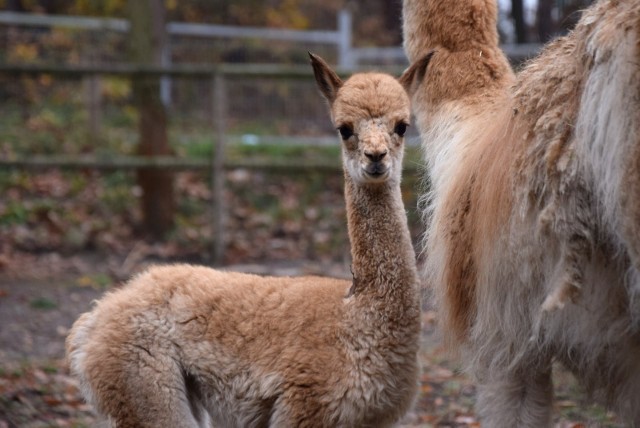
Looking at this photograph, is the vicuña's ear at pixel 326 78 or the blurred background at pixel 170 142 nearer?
the vicuña's ear at pixel 326 78

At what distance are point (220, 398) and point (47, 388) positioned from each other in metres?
2.06

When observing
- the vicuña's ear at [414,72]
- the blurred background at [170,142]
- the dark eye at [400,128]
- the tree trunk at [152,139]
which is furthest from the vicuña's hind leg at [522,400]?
the tree trunk at [152,139]

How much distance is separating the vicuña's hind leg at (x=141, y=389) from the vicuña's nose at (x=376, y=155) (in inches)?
40.9

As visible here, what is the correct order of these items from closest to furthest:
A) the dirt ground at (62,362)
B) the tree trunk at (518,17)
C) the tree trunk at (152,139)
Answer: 1. the dirt ground at (62,362)
2. the tree trunk at (518,17)
3. the tree trunk at (152,139)

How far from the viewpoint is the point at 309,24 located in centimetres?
1803

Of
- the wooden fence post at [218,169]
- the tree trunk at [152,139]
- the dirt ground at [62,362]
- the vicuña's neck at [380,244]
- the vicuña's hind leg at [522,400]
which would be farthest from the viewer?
the tree trunk at [152,139]

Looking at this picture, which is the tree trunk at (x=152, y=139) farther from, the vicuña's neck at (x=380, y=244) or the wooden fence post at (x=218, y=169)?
the vicuña's neck at (x=380, y=244)

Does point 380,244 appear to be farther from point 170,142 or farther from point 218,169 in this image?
point 170,142

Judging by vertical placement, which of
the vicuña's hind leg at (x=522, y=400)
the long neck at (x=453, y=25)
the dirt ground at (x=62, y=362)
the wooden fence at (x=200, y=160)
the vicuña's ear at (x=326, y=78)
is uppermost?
the long neck at (x=453, y=25)

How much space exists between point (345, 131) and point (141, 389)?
1212mm

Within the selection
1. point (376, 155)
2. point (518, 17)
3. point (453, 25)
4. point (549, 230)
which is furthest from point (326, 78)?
point (518, 17)

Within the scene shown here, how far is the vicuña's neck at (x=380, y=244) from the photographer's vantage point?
12.1 ft

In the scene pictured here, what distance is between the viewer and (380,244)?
12.2ft

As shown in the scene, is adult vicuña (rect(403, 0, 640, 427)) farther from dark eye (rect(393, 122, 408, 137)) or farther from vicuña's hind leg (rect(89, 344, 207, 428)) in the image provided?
vicuña's hind leg (rect(89, 344, 207, 428))
